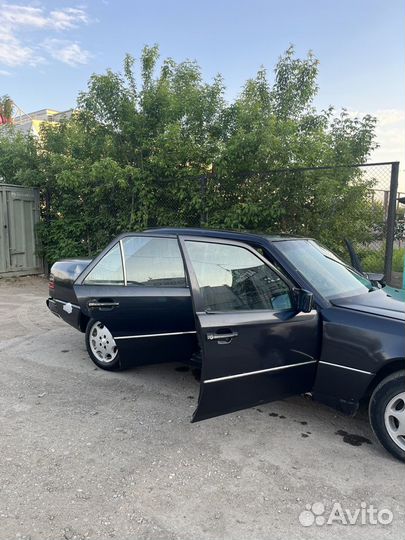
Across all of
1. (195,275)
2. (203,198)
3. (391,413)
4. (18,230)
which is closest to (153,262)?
(195,275)

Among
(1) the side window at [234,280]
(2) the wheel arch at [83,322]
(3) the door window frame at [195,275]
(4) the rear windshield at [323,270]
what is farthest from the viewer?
(2) the wheel arch at [83,322]

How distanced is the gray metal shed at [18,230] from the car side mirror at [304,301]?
30.2 feet

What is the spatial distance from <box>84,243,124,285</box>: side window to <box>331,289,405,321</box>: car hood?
7.00ft

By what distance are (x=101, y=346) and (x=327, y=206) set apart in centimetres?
403

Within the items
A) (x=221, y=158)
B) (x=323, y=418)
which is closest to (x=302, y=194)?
(x=221, y=158)

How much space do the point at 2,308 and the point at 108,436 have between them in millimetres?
5465

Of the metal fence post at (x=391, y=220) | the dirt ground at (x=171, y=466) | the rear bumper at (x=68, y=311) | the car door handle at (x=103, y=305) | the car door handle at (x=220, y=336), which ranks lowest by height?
the dirt ground at (x=171, y=466)

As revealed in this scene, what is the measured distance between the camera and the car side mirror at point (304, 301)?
3.14 meters

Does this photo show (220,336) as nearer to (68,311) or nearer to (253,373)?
(253,373)

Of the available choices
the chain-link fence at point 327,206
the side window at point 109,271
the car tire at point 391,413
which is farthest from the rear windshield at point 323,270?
the chain-link fence at point 327,206

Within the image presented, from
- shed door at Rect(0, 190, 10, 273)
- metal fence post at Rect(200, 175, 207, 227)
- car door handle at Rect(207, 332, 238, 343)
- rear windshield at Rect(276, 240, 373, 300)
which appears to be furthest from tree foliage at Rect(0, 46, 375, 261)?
car door handle at Rect(207, 332, 238, 343)

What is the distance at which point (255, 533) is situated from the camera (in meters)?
2.33

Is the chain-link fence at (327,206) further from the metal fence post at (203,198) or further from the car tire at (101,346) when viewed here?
the car tire at (101,346)

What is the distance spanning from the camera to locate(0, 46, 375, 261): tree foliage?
6945 millimetres
